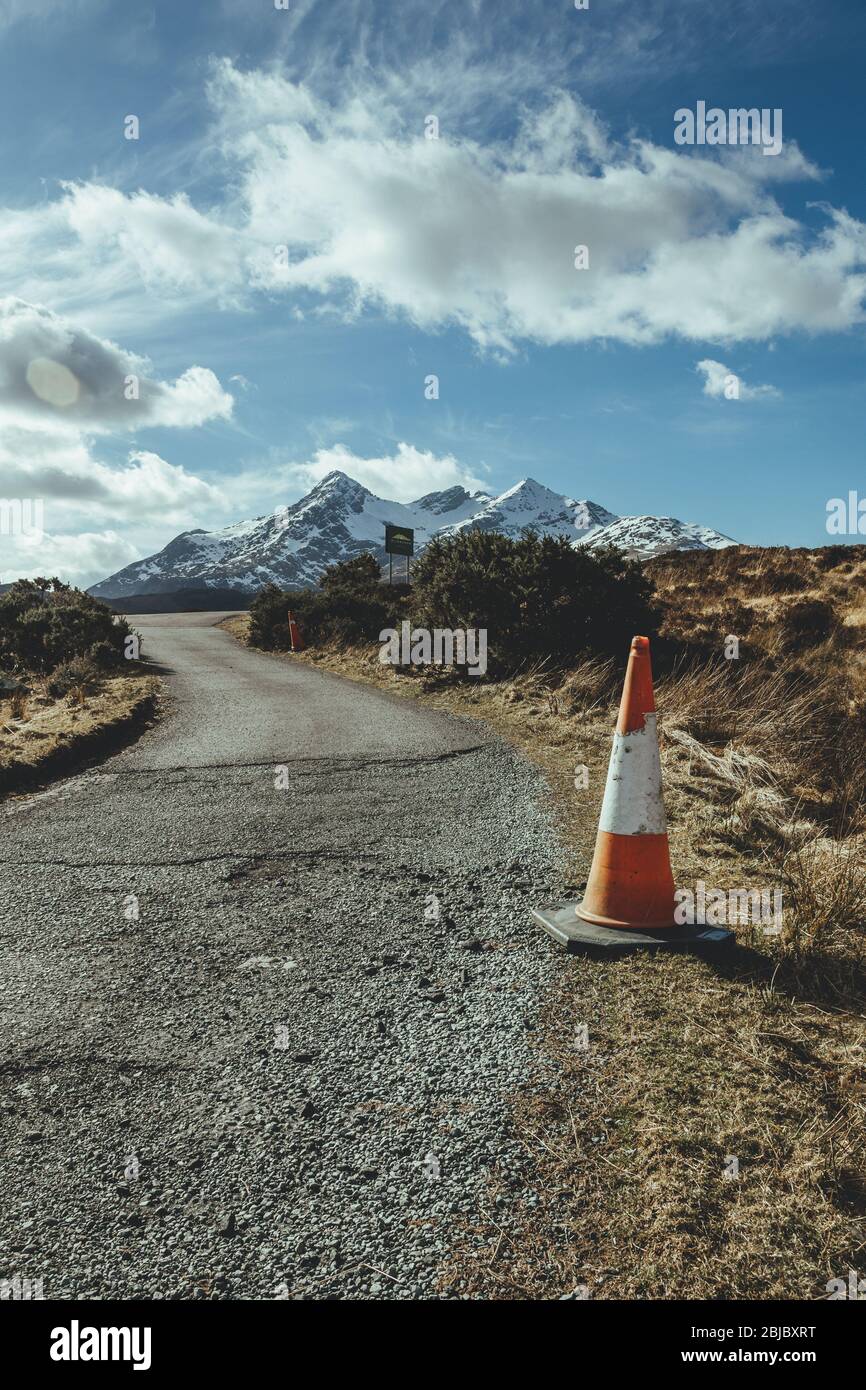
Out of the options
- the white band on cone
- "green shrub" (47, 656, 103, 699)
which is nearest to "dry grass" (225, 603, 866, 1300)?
the white band on cone

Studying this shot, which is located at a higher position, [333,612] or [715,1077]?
[333,612]

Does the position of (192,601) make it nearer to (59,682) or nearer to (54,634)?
(54,634)

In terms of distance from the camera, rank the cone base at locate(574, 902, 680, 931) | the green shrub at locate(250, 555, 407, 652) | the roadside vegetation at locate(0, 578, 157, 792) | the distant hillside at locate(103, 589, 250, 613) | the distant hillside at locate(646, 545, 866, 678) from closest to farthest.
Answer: the cone base at locate(574, 902, 680, 931)
the roadside vegetation at locate(0, 578, 157, 792)
the distant hillside at locate(646, 545, 866, 678)
the green shrub at locate(250, 555, 407, 652)
the distant hillside at locate(103, 589, 250, 613)

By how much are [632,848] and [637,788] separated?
296 millimetres

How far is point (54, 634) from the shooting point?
17906mm

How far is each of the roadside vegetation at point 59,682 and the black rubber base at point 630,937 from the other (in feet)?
18.9

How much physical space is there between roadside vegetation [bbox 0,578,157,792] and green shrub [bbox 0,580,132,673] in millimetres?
23

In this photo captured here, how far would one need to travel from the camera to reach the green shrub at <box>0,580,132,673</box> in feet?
57.3

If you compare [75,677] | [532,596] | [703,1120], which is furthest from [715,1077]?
[75,677]

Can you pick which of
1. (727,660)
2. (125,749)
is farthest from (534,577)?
(125,749)

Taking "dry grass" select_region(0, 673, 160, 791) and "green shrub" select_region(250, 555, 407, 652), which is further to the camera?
"green shrub" select_region(250, 555, 407, 652)

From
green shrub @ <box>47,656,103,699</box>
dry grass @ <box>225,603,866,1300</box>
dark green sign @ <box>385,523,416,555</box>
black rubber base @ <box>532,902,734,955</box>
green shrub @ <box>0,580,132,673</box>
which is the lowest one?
dry grass @ <box>225,603,866,1300</box>

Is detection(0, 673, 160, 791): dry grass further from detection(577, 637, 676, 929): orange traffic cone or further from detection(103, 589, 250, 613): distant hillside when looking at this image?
detection(103, 589, 250, 613): distant hillside

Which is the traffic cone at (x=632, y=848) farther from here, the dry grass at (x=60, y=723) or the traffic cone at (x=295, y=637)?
the traffic cone at (x=295, y=637)
